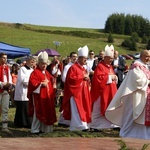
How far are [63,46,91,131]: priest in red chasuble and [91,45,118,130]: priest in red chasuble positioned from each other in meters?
0.40

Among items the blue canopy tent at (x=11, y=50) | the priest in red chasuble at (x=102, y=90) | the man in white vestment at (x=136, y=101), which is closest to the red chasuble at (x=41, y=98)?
the priest in red chasuble at (x=102, y=90)

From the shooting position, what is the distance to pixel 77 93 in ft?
33.3

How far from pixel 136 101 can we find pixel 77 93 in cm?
141

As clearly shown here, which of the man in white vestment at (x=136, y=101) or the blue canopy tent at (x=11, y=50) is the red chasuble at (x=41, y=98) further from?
the blue canopy tent at (x=11, y=50)

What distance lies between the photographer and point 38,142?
4.74 meters

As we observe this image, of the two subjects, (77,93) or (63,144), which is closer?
(63,144)

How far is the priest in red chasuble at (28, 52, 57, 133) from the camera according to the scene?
9.90 metres

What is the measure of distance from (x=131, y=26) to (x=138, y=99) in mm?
75159

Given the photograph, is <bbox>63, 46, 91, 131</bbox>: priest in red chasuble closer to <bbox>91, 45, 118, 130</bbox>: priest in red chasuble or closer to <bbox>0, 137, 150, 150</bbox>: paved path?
<bbox>91, 45, 118, 130</bbox>: priest in red chasuble

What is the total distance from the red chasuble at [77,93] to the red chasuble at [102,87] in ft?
1.17

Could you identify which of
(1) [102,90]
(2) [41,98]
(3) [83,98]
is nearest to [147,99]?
(1) [102,90]

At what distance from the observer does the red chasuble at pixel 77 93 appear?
1013 cm

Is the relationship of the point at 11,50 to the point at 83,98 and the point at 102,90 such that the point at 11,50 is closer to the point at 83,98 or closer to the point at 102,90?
the point at 102,90

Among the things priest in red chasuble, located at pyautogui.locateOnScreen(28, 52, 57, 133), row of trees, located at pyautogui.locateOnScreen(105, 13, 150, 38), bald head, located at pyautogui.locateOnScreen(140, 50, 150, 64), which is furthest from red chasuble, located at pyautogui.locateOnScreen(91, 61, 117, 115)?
row of trees, located at pyautogui.locateOnScreen(105, 13, 150, 38)
